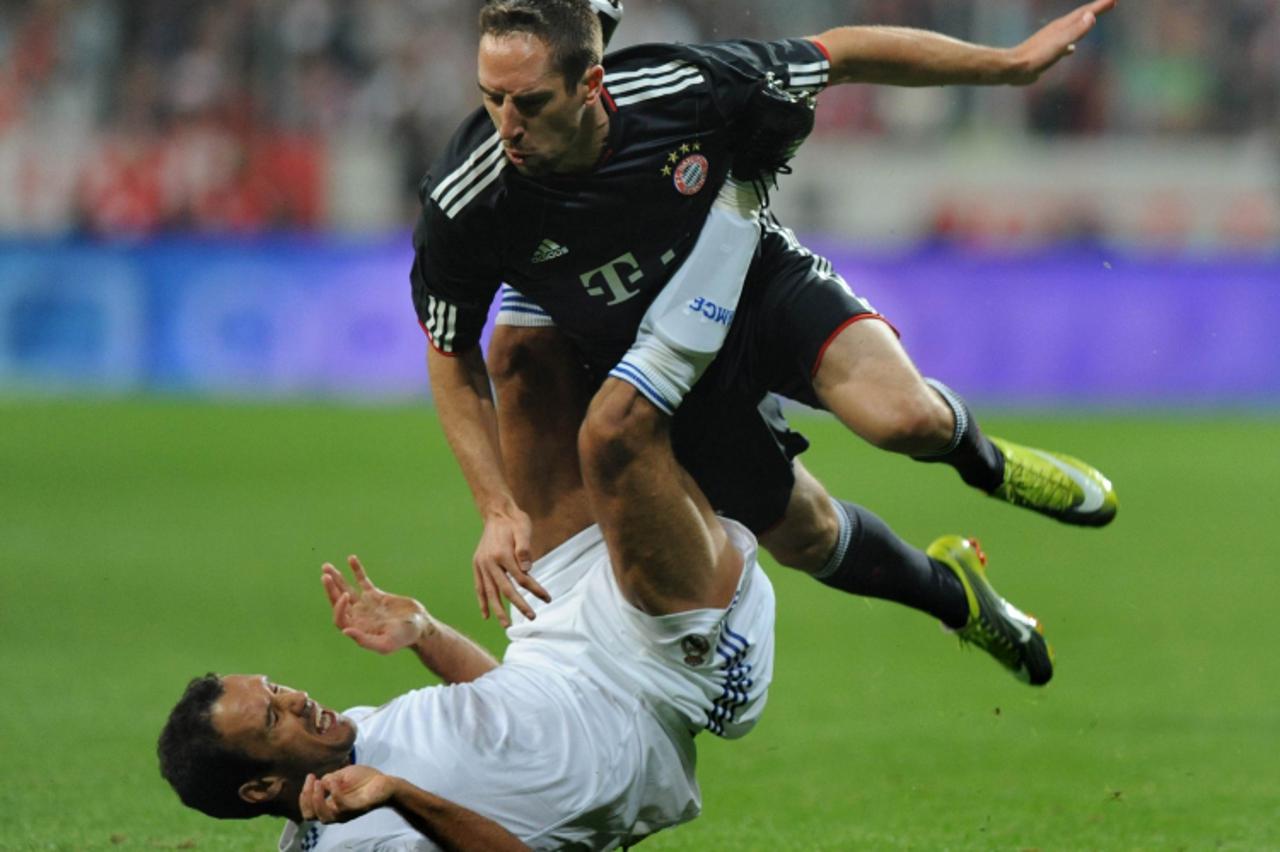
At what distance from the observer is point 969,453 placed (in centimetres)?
524

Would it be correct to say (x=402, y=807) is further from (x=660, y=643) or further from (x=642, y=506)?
(x=642, y=506)

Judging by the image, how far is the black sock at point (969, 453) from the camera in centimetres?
515

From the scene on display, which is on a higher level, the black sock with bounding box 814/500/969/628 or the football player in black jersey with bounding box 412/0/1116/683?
the football player in black jersey with bounding box 412/0/1116/683

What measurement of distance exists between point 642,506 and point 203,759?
4.09 ft

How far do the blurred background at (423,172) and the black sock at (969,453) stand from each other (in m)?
9.47

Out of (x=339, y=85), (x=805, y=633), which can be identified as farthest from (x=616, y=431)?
(x=339, y=85)

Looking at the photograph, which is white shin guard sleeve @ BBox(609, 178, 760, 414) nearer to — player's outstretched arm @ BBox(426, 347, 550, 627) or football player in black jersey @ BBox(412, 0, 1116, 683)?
football player in black jersey @ BBox(412, 0, 1116, 683)

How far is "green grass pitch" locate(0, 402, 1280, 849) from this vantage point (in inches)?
214

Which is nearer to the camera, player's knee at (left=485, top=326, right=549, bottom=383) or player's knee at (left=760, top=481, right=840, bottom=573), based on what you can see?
player's knee at (left=485, top=326, right=549, bottom=383)

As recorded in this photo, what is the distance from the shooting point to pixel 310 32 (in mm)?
17906

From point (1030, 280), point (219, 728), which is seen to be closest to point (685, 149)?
point (219, 728)

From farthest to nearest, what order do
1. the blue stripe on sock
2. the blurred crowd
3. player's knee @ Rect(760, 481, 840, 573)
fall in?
the blurred crowd → player's knee @ Rect(760, 481, 840, 573) → the blue stripe on sock

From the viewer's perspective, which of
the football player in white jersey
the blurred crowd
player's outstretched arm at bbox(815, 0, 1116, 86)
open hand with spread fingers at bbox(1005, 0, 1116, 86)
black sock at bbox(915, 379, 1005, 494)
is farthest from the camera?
the blurred crowd

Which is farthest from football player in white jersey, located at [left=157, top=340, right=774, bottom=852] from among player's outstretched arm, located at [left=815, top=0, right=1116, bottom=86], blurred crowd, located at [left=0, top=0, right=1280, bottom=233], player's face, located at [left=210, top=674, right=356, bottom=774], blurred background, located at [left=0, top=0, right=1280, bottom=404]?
blurred crowd, located at [left=0, top=0, right=1280, bottom=233]
